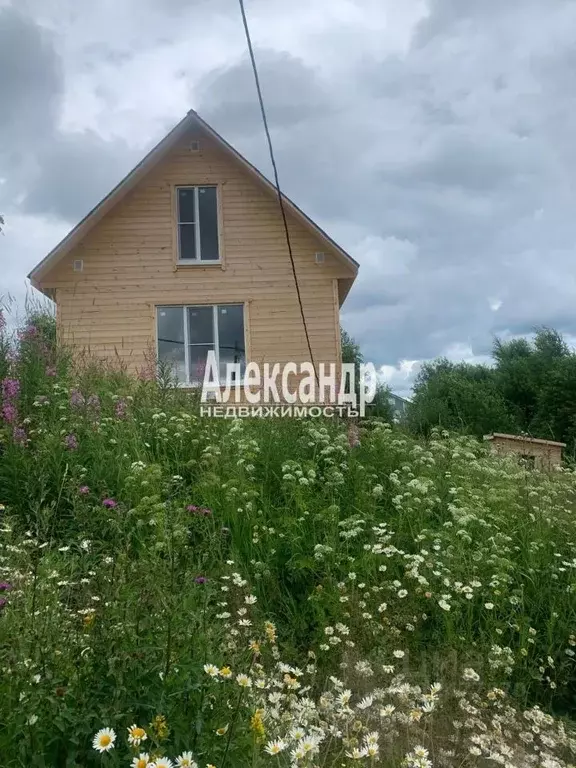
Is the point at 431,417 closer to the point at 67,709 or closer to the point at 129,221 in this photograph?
the point at 129,221

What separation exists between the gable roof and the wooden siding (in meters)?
0.21

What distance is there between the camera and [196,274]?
46.4 ft

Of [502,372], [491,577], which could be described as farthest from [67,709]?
[502,372]

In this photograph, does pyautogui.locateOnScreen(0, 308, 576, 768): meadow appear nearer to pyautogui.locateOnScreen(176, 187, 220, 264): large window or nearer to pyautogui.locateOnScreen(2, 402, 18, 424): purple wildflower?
pyautogui.locateOnScreen(2, 402, 18, 424): purple wildflower

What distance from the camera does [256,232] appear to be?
14.2m

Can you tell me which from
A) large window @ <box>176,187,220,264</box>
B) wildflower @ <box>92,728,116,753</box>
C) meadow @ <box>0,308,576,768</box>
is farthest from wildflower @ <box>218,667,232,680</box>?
large window @ <box>176,187,220,264</box>

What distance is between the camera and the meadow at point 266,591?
7.24 ft

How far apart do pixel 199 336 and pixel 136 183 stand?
3490mm

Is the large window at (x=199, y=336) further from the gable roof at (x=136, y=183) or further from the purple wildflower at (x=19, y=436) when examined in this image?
the purple wildflower at (x=19, y=436)

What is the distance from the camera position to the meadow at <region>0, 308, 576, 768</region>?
2.21 m

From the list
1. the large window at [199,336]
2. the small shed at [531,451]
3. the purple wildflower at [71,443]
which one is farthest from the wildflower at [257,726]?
the large window at [199,336]

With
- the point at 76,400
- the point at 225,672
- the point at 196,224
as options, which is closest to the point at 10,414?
the point at 76,400

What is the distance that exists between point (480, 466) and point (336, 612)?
2764mm

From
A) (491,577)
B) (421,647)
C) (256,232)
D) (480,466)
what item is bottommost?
(421,647)
